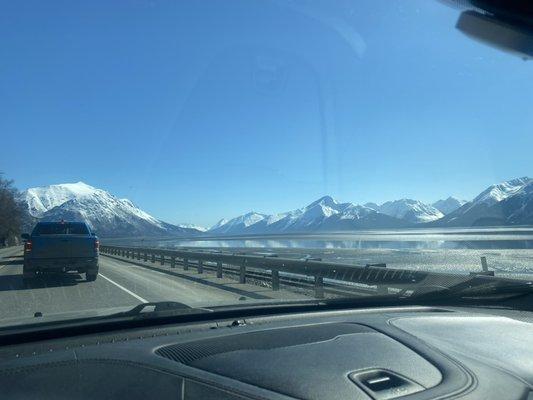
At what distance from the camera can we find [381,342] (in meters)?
3.42

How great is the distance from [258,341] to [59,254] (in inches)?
592

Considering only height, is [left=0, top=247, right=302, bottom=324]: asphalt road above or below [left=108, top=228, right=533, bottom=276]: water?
below

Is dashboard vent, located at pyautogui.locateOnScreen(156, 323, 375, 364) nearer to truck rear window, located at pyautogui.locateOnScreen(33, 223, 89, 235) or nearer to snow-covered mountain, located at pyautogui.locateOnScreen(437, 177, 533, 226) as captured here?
snow-covered mountain, located at pyautogui.locateOnScreen(437, 177, 533, 226)

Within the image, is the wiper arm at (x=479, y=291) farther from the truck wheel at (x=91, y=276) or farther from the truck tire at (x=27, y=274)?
the truck tire at (x=27, y=274)

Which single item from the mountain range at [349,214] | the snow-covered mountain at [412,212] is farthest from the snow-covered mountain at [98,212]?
the snow-covered mountain at [412,212]

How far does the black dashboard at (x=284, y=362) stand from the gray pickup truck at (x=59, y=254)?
46.3ft

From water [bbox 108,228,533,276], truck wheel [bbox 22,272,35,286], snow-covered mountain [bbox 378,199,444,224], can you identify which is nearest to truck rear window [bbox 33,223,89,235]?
truck wheel [bbox 22,272,35,286]

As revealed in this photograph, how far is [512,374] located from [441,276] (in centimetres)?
442

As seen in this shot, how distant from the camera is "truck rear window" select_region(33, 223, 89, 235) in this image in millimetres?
18766

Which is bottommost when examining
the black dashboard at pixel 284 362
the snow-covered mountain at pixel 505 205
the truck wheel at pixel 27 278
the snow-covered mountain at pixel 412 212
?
the truck wheel at pixel 27 278

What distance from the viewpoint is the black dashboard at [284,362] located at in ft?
8.45

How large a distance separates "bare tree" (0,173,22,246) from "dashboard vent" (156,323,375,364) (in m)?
97.7

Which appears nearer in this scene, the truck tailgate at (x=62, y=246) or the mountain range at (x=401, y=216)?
the truck tailgate at (x=62, y=246)

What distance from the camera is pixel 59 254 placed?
1708 centimetres
